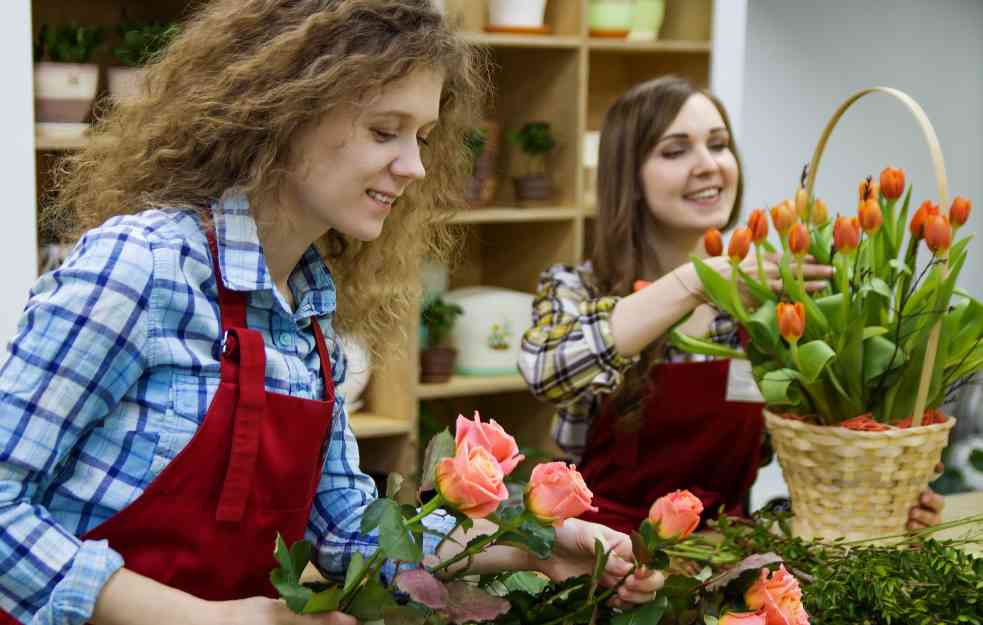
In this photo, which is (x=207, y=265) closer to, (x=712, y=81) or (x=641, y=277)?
(x=641, y=277)

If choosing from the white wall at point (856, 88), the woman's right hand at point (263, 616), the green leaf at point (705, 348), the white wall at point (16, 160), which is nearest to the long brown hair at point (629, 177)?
the green leaf at point (705, 348)

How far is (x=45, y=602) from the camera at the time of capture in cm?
97

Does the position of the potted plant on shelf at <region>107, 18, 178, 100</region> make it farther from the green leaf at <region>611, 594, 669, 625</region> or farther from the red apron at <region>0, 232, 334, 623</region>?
the green leaf at <region>611, 594, 669, 625</region>

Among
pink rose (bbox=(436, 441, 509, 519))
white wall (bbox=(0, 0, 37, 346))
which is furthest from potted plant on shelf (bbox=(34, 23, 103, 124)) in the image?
pink rose (bbox=(436, 441, 509, 519))

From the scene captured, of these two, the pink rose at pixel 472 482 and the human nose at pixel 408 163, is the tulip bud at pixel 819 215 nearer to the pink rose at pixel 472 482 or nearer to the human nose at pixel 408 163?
the human nose at pixel 408 163

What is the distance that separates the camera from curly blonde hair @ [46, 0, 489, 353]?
113 centimetres

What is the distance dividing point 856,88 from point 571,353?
7.58 feet

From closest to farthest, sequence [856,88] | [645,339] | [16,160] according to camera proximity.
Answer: [645,339], [16,160], [856,88]

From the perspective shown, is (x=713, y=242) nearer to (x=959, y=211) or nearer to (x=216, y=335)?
(x=959, y=211)

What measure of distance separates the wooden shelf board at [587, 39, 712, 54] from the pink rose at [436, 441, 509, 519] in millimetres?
2158

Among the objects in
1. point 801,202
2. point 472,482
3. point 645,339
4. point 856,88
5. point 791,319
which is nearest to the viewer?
point 472,482

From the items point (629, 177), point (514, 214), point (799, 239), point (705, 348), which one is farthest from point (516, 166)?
point (799, 239)

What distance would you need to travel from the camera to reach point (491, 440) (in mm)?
1008

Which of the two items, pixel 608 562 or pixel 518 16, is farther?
pixel 518 16
